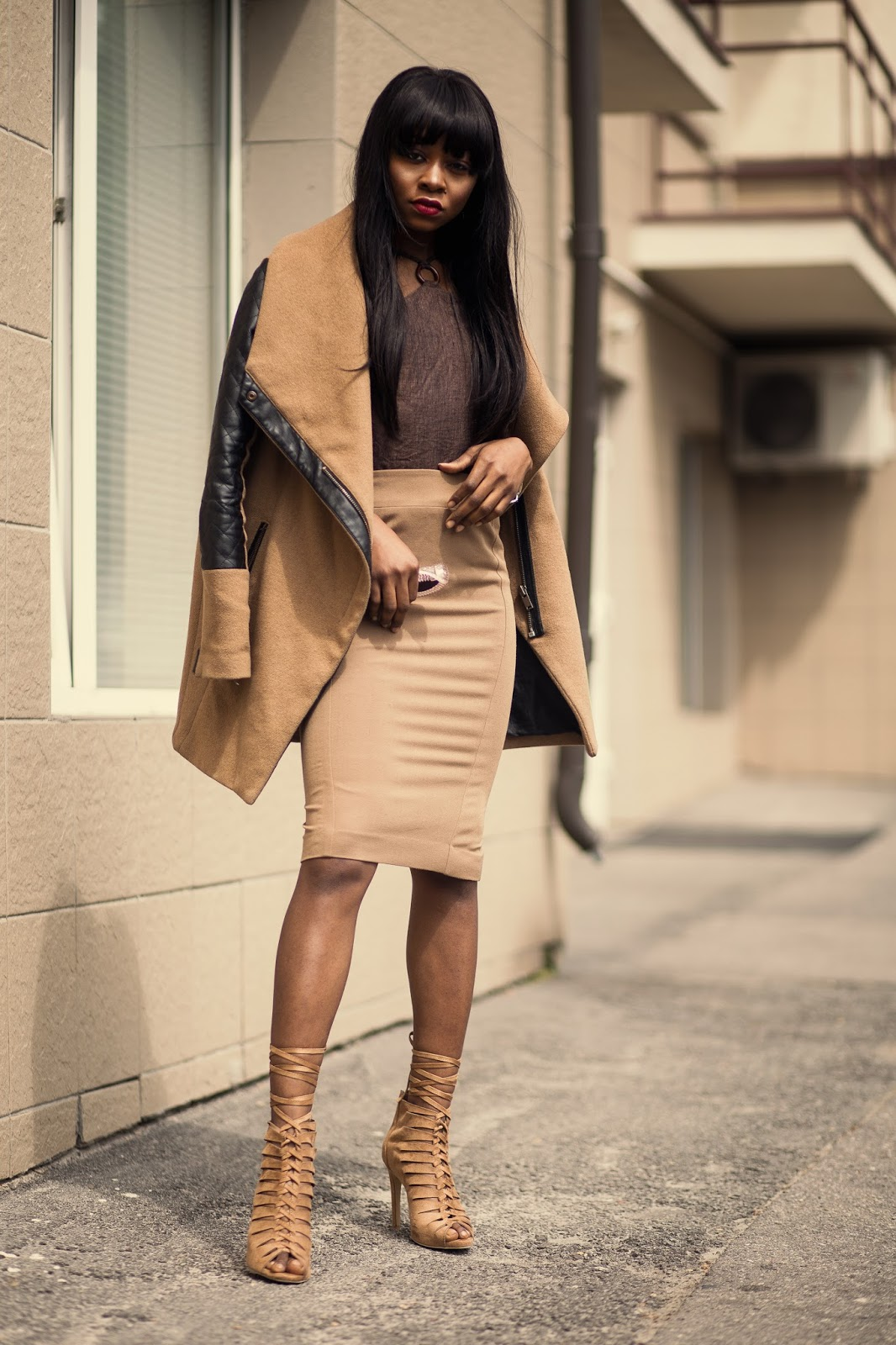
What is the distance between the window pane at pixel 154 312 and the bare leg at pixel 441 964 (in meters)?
1.07

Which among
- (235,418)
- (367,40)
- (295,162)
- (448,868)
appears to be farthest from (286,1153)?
(367,40)

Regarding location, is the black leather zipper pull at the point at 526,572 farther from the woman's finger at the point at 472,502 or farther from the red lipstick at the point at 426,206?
the red lipstick at the point at 426,206

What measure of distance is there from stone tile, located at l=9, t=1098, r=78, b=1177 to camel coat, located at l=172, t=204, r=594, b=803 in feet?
2.68

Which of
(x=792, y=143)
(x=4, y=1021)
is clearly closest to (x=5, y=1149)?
(x=4, y=1021)

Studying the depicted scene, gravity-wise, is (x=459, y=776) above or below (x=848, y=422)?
below

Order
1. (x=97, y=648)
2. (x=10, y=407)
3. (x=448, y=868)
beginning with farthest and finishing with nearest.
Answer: (x=97, y=648) → (x=10, y=407) → (x=448, y=868)

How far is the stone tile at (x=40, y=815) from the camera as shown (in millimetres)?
3012

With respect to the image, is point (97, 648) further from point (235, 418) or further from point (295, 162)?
point (295, 162)

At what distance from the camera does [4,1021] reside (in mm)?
2980

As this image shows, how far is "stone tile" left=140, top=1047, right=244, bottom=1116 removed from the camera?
3.44 m

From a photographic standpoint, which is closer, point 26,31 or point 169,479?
point 26,31

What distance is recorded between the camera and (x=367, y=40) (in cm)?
414

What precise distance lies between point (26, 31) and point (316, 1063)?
191 centimetres

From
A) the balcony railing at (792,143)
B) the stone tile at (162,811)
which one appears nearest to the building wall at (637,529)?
the balcony railing at (792,143)
